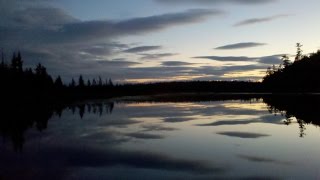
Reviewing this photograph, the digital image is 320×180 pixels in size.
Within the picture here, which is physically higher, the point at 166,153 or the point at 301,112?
the point at 301,112

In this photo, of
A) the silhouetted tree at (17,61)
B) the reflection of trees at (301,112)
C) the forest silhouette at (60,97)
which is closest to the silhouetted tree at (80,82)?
the forest silhouette at (60,97)

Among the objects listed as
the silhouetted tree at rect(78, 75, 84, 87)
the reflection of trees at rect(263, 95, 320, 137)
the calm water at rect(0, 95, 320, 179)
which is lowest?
the calm water at rect(0, 95, 320, 179)

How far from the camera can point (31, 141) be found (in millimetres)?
31172

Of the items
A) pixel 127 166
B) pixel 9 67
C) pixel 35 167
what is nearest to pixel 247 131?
pixel 127 166

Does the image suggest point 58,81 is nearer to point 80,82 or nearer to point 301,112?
point 80,82

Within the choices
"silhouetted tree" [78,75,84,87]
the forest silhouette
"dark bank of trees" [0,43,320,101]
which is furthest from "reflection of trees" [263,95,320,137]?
"silhouetted tree" [78,75,84,87]

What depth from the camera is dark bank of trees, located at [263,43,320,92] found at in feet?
534

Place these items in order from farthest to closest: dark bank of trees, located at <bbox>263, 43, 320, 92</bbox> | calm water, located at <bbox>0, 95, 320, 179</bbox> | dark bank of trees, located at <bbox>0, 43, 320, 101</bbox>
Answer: dark bank of trees, located at <bbox>263, 43, 320, 92</bbox> → dark bank of trees, located at <bbox>0, 43, 320, 101</bbox> → calm water, located at <bbox>0, 95, 320, 179</bbox>

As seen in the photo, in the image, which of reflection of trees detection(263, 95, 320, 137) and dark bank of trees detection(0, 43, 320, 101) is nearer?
reflection of trees detection(263, 95, 320, 137)

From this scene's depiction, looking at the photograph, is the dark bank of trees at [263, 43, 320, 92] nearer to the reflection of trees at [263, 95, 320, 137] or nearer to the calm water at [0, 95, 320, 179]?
the reflection of trees at [263, 95, 320, 137]

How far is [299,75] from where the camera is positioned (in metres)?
170

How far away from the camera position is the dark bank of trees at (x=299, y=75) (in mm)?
162625

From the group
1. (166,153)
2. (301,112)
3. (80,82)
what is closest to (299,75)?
(80,82)

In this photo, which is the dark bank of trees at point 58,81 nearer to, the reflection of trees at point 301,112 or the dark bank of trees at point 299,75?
the dark bank of trees at point 299,75
